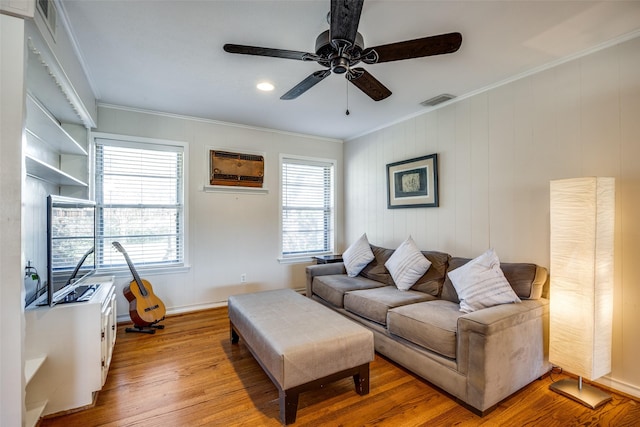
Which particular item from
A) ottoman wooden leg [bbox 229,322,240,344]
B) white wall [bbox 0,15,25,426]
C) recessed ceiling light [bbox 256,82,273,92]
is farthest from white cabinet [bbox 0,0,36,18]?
ottoman wooden leg [bbox 229,322,240,344]

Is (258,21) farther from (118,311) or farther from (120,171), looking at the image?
(118,311)

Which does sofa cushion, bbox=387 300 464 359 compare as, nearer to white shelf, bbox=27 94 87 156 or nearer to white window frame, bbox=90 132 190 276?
white window frame, bbox=90 132 190 276

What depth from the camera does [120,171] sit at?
3.60 meters

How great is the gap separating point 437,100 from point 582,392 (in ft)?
9.43

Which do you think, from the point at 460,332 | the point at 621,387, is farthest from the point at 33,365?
the point at 621,387

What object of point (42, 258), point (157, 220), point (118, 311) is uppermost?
point (157, 220)

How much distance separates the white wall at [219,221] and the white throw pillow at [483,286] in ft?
9.00

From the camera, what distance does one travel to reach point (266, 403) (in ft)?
6.75

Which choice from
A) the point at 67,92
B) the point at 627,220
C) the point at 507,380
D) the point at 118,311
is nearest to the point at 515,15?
the point at 627,220

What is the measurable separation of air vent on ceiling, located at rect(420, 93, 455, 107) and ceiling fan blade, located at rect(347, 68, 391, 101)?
1.14 metres

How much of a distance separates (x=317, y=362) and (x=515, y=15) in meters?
2.61

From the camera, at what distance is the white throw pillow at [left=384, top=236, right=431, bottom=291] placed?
123 inches

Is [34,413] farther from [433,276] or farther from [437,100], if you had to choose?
[437,100]

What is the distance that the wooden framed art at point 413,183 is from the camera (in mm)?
3553
